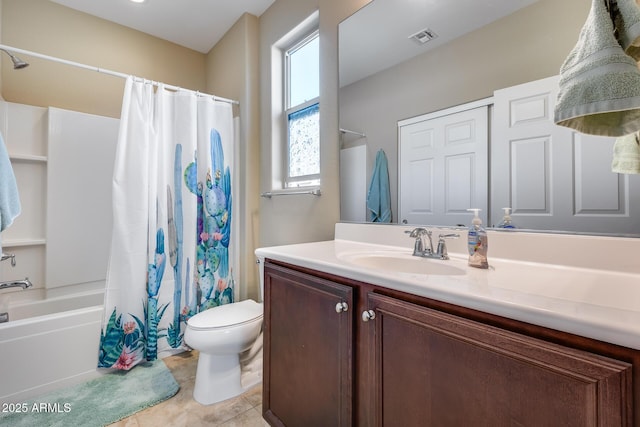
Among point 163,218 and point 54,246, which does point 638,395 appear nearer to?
point 163,218

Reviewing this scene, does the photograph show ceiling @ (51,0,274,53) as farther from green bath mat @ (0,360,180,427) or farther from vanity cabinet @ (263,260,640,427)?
green bath mat @ (0,360,180,427)

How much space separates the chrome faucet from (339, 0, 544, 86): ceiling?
0.82 meters

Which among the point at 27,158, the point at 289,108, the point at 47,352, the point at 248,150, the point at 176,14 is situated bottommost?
the point at 47,352

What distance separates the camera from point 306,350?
1.05 m

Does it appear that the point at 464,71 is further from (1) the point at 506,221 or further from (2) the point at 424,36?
(1) the point at 506,221

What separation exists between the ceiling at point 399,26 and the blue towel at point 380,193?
18.9 inches

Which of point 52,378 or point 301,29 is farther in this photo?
point 301,29

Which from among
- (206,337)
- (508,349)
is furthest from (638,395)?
(206,337)

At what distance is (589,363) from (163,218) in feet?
6.95

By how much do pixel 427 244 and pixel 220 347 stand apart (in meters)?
1.18

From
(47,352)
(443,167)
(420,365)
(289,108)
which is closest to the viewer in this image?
(420,365)

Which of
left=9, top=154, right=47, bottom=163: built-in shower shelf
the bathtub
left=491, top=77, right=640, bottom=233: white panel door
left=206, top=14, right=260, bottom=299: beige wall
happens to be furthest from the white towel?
left=9, top=154, right=47, bottom=163: built-in shower shelf

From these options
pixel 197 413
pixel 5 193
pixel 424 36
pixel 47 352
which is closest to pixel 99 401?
pixel 47 352

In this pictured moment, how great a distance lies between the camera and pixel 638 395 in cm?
46
